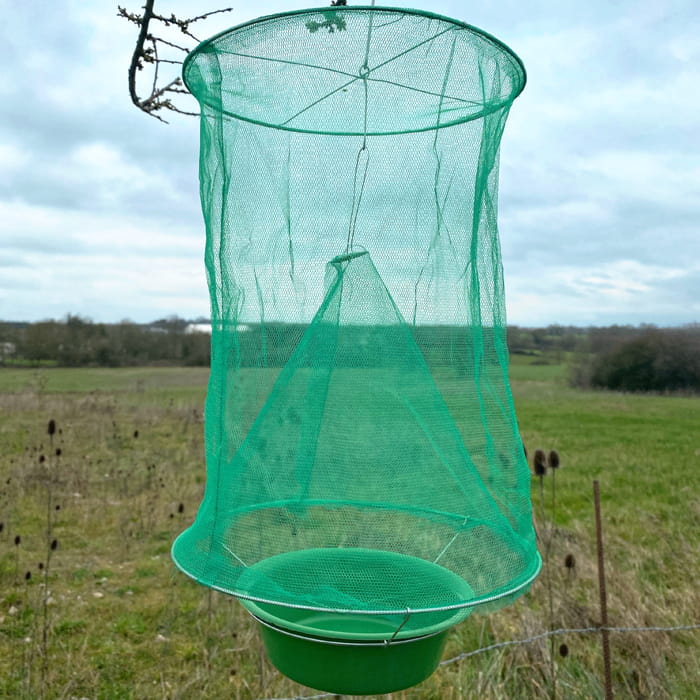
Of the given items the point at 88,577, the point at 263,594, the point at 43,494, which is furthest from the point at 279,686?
the point at 43,494

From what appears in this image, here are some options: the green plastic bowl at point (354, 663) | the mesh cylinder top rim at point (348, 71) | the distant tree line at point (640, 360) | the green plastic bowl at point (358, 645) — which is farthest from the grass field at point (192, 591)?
the distant tree line at point (640, 360)

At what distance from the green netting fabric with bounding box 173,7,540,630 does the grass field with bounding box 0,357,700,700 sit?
0.97m

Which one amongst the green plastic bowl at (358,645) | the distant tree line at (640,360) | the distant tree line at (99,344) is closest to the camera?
the green plastic bowl at (358,645)

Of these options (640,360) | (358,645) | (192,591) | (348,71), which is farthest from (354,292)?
(640,360)

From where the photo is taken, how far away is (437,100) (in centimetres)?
177

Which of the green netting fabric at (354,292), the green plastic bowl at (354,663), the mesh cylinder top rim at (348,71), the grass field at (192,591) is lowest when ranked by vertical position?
the grass field at (192,591)

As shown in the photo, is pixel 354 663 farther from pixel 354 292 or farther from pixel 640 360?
pixel 640 360

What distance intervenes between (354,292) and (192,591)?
3850mm

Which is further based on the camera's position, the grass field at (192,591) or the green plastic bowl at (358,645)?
the grass field at (192,591)

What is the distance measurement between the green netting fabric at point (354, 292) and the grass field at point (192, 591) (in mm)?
967

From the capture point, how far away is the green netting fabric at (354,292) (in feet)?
5.62

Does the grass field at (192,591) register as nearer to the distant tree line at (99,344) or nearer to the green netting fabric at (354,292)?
the green netting fabric at (354,292)

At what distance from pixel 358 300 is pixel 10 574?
4.40 m

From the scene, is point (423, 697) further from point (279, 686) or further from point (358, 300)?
point (358, 300)
